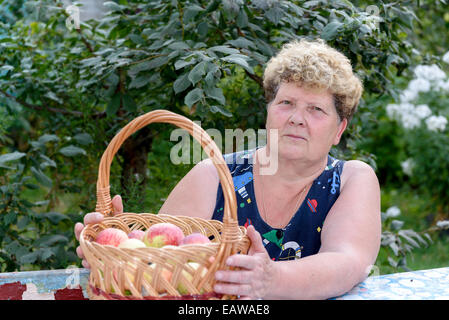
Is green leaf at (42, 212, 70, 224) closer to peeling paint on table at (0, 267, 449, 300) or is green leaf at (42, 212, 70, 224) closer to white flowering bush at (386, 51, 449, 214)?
peeling paint on table at (0, 267, 449, 300)

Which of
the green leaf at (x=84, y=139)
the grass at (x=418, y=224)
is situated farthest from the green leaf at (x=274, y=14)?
the grass at (x=418, y=224)

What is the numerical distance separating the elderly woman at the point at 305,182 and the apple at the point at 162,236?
233mm

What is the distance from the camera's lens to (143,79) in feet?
7.23

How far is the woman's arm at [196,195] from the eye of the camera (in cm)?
181

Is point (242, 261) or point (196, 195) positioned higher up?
point (242, 261)

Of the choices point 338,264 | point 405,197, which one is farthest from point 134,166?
point 405,197

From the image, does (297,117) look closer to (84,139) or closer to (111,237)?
(111,237)

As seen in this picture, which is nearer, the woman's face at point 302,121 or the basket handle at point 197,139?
the basket handle at point 197,139

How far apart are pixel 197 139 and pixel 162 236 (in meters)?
0.27

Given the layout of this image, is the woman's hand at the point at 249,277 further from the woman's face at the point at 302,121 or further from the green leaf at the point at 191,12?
the green leaf at the point at 191,12

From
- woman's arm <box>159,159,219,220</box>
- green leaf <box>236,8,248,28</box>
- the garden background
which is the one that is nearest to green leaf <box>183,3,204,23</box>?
the garden background

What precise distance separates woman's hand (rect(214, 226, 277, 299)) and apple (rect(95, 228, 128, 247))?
0.29 meters

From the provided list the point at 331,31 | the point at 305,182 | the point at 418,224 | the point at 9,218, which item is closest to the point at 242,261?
the point at 305,182

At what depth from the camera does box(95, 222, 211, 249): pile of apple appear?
50.4 inches
